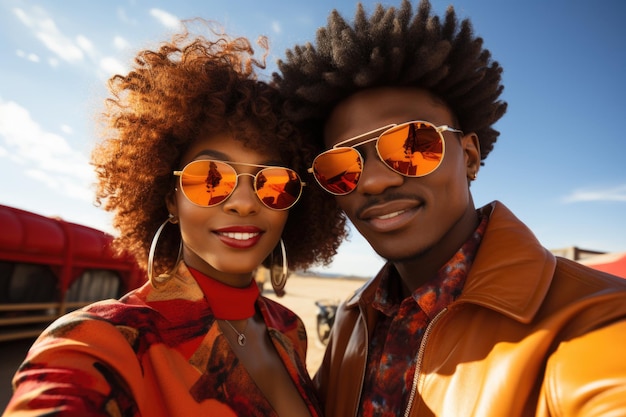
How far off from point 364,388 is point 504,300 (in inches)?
34.1

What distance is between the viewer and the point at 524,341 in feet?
4.27

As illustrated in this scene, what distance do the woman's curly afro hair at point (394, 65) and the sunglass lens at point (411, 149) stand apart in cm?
30

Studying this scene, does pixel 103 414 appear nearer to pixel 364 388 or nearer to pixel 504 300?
pixel 364 388

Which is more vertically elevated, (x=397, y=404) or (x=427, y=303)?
(x=427, y=303)

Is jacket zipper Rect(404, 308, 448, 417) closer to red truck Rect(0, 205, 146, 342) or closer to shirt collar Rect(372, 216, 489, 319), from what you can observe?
shirt collar Rect(372, 216, 489, 319)

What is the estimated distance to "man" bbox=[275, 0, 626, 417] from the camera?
4.10 ft

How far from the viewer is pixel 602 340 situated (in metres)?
1.17

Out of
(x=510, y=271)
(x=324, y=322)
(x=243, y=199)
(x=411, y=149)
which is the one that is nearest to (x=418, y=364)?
(x=510, y=271)

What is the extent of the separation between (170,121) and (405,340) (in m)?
1.71

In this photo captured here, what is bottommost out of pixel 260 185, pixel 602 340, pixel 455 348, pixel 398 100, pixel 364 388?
pixel 364 388

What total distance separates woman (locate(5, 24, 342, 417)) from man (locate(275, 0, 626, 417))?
0.98 feet

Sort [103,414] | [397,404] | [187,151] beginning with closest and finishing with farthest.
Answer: [103,414] → [397,404] → [187,151]

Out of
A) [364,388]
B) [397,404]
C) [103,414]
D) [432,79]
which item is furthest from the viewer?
[432,79]

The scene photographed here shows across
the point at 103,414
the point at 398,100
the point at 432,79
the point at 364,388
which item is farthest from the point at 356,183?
the point at 103,414
